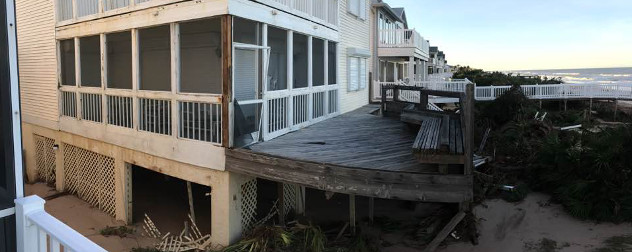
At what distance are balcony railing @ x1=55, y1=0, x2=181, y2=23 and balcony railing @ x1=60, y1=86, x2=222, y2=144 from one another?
5.54 ft

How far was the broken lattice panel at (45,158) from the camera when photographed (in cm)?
1394

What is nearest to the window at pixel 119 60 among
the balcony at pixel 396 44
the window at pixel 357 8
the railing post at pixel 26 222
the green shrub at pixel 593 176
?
the window at pixel 357 8

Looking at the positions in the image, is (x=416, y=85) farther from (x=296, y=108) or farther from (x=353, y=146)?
(x=353, y=146)

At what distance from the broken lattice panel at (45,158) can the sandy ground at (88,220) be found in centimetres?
62

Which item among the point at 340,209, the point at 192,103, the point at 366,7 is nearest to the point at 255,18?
the point at 192,103

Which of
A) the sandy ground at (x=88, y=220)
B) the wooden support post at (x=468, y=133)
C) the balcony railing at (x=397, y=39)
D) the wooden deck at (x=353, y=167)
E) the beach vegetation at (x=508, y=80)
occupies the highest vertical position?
the balcony railing at (x=397, y=39)

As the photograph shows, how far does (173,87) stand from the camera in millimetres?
8500

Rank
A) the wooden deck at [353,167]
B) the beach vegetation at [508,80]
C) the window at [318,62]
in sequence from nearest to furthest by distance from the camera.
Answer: the wooden deck at [353,167]
the window at [318,62]
the beach vegetation at [508,80]

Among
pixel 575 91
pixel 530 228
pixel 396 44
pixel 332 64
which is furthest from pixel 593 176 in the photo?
pixel 575 91

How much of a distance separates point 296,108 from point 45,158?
8.78 meters

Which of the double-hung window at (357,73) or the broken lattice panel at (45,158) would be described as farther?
the double-hung window at (357,73)

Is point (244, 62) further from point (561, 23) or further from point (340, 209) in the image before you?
point (561, 23)

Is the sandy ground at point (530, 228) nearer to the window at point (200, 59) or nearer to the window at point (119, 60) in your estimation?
the window at point (200, 59)

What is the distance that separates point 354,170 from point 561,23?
6686 centimetres
